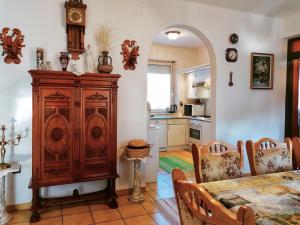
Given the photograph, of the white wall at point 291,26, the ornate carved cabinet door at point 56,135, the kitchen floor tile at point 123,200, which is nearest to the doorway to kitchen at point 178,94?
the kitchen floor tile at point 123,200

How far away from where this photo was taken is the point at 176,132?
6117mm

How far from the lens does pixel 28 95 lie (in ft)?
9.27

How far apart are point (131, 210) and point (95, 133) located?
1.02 metres

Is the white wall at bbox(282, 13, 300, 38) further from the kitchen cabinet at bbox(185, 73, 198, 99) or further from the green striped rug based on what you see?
the green striped rug

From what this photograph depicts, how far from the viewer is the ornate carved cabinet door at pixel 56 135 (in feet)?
8.55

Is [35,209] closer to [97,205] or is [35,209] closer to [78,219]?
[78,219]

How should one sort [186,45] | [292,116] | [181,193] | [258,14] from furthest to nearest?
1. [186,45]
2. [292,116]
3. [258,14]
4. [181,193]

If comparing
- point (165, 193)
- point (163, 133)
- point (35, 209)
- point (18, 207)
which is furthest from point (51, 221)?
point (163, 133)

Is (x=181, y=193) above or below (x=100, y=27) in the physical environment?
below

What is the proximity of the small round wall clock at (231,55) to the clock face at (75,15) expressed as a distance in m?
2.26

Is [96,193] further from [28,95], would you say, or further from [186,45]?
[186,45]

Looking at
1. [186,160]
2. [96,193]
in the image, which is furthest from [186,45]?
[96,193]

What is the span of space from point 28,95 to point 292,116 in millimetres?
4277

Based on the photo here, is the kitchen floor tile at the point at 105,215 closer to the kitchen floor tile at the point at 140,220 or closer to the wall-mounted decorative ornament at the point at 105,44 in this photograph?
the kitchen floor tile at the point at 140,220
